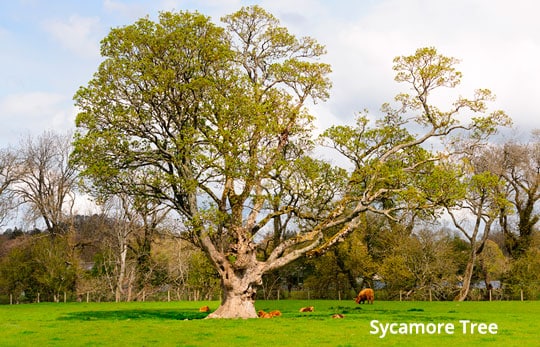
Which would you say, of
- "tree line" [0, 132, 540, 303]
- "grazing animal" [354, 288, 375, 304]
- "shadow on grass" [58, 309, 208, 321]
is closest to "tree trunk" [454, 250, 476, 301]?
"tree line" [0, 132, 540, 303]

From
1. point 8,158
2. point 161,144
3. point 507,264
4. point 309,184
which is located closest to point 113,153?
point 161,144

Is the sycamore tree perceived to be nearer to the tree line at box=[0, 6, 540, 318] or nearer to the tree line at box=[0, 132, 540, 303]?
the tree line at box=[0, 6, 540, 318]

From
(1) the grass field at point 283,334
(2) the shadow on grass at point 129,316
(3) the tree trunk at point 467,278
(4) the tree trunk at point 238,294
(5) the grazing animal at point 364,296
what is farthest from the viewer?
(3) the tree trunk at point 467,278

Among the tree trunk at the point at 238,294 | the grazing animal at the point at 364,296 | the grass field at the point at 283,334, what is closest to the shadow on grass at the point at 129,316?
the tree trunk at the point at 238,294

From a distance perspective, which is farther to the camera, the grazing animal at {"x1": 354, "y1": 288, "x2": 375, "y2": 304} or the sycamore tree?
the grazing animal at {"x1": 354, "y1": 288, "x2": 375, "y2": 304}

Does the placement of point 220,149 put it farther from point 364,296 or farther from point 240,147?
point 364,296

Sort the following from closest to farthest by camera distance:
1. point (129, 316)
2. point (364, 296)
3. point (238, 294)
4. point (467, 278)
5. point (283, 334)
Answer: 1. point (283, 334)
2. point (238, 294)
3. point (129, 316)
4. point (364, 296)
5. point (467, 278)

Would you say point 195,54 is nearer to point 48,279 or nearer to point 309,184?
point 309,184

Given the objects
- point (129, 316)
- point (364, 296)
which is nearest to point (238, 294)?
point (129, 316)

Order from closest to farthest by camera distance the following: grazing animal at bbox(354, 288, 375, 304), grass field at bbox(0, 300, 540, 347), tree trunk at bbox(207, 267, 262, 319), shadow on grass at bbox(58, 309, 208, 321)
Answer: grass field at bbox(0, 300, 540, 347) → tree trunk at bbox(207, 267, 262, 319) → shadow on grass at bbox(58, 309, 208, 321) → grazing animal at bbox(354, 288, 375, 304)

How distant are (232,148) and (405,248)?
90.9 ft

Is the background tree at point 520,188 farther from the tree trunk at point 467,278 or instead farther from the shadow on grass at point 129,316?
the shadow on grass at point 129,316

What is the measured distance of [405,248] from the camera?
49719mm

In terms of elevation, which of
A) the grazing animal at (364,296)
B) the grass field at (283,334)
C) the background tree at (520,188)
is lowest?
the grazing animal at (364,296)
